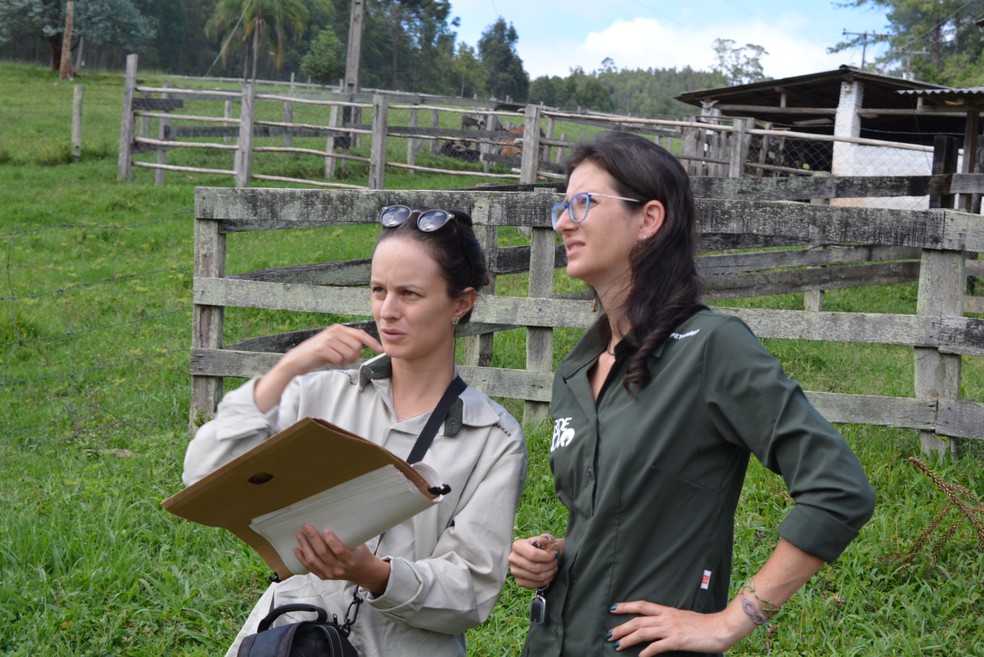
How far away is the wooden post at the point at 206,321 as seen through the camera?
568 centimetres

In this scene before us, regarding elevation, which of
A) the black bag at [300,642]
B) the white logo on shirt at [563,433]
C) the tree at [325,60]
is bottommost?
the black bag at [300,642]

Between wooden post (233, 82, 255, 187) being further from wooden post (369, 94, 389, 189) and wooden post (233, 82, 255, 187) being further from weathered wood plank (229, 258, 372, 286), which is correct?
weathered wood plank (229, 258, 372, 286)

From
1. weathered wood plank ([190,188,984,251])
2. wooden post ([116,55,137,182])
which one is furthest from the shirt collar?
wooden post ([116,55,137,182])

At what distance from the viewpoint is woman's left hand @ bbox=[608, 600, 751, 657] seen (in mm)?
1960

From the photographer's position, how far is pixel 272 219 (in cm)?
559

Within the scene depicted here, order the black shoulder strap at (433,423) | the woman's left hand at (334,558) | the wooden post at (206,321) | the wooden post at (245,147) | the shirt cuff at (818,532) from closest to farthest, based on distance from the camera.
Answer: the shirt cuff at (818,532), the woman's left hand at (334,558), the black shoulder strap at (433,423), the wooden post at (206,321), the wooden post at (245,147)

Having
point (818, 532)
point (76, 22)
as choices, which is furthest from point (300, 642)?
point (76, 22)

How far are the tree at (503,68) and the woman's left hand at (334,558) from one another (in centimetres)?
9559

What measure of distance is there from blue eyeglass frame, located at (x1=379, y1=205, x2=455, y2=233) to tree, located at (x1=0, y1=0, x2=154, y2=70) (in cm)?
5252

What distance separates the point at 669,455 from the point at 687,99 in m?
25.4

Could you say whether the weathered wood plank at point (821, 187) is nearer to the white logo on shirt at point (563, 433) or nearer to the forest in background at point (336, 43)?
the white logo on shirt at point (563, 433)

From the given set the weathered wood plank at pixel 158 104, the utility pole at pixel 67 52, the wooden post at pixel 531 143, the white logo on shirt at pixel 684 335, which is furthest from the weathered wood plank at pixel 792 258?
the utility pole at pixel 67 52

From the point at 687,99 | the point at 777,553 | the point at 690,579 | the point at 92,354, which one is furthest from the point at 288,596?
the point at 687,99

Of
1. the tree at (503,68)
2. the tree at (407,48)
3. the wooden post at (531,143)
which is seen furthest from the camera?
the tree at (503,68)
